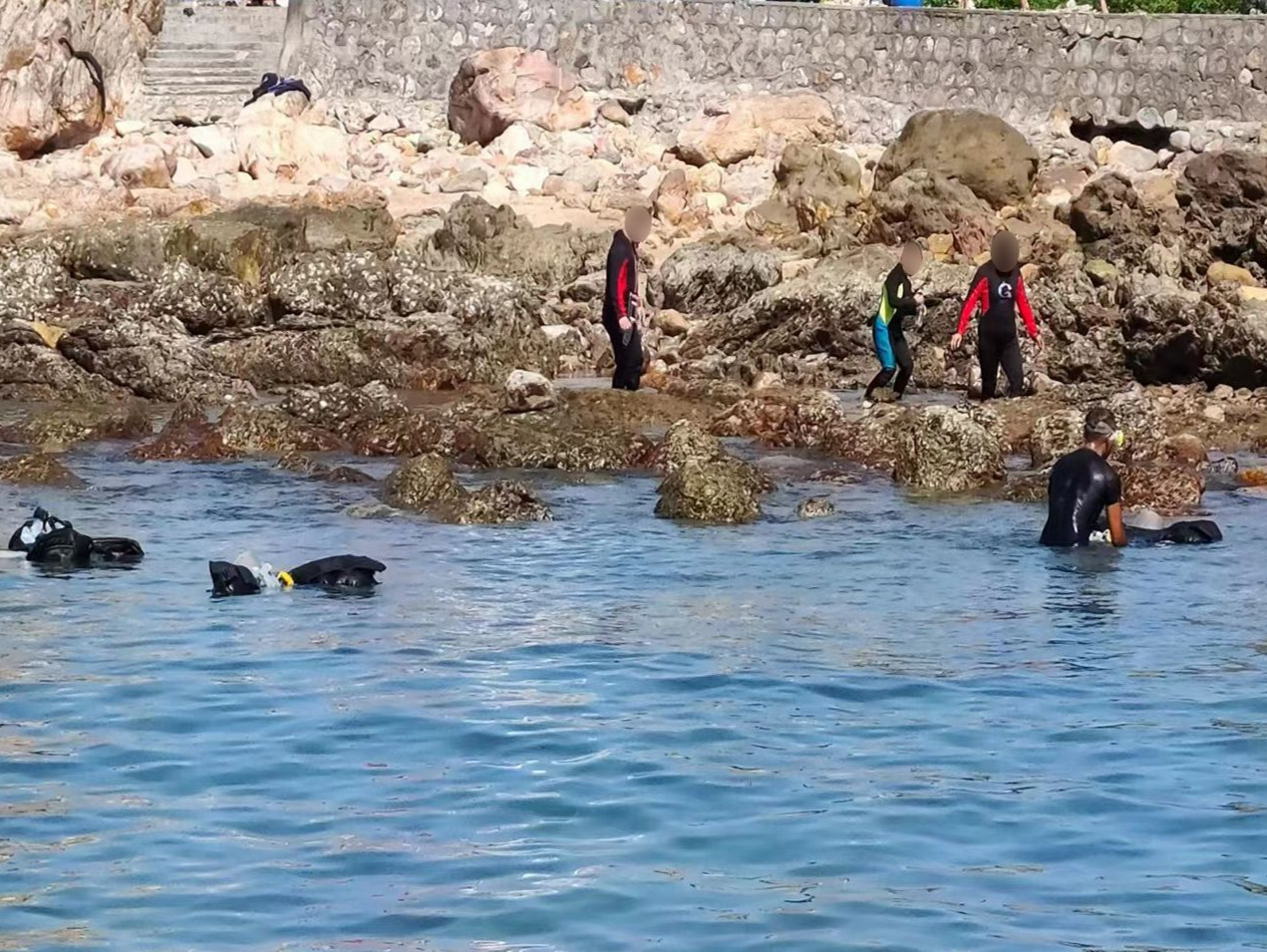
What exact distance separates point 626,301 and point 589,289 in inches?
217

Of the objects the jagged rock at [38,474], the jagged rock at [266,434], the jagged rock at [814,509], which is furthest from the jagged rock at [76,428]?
the jagged rock at [814,509]

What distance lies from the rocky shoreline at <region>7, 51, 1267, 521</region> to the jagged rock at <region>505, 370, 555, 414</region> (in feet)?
0.09

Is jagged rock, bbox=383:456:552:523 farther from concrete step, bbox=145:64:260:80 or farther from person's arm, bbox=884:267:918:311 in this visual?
concrete step, bbox=145:64:260:80

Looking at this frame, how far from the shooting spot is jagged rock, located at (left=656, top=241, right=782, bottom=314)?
25844 millimetres

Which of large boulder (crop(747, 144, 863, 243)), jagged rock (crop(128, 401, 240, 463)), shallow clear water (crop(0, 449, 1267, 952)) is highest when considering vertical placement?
large boulder (crop(747, 144, 863, 243))

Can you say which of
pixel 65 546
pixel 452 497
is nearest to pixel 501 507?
pixel 452 497

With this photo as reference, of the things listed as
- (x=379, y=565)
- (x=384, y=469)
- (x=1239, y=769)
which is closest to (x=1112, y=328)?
(x=384, y=469)

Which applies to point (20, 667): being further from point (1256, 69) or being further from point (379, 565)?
point (1256, 69)

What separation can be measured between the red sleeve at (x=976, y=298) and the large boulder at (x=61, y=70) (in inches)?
695

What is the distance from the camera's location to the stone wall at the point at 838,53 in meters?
31.1

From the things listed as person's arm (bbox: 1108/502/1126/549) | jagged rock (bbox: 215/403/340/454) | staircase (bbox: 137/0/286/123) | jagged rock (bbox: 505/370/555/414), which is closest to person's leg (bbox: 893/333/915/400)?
jagged rock (bbox: 505/370/555/414)

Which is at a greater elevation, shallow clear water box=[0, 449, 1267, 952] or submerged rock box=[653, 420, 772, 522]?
submerged rock box=[653, 420, 772, 522]

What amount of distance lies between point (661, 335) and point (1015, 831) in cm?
1760

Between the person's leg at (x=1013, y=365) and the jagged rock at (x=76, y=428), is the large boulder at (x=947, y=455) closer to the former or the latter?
the person's leg at (x=1013, y=365)
